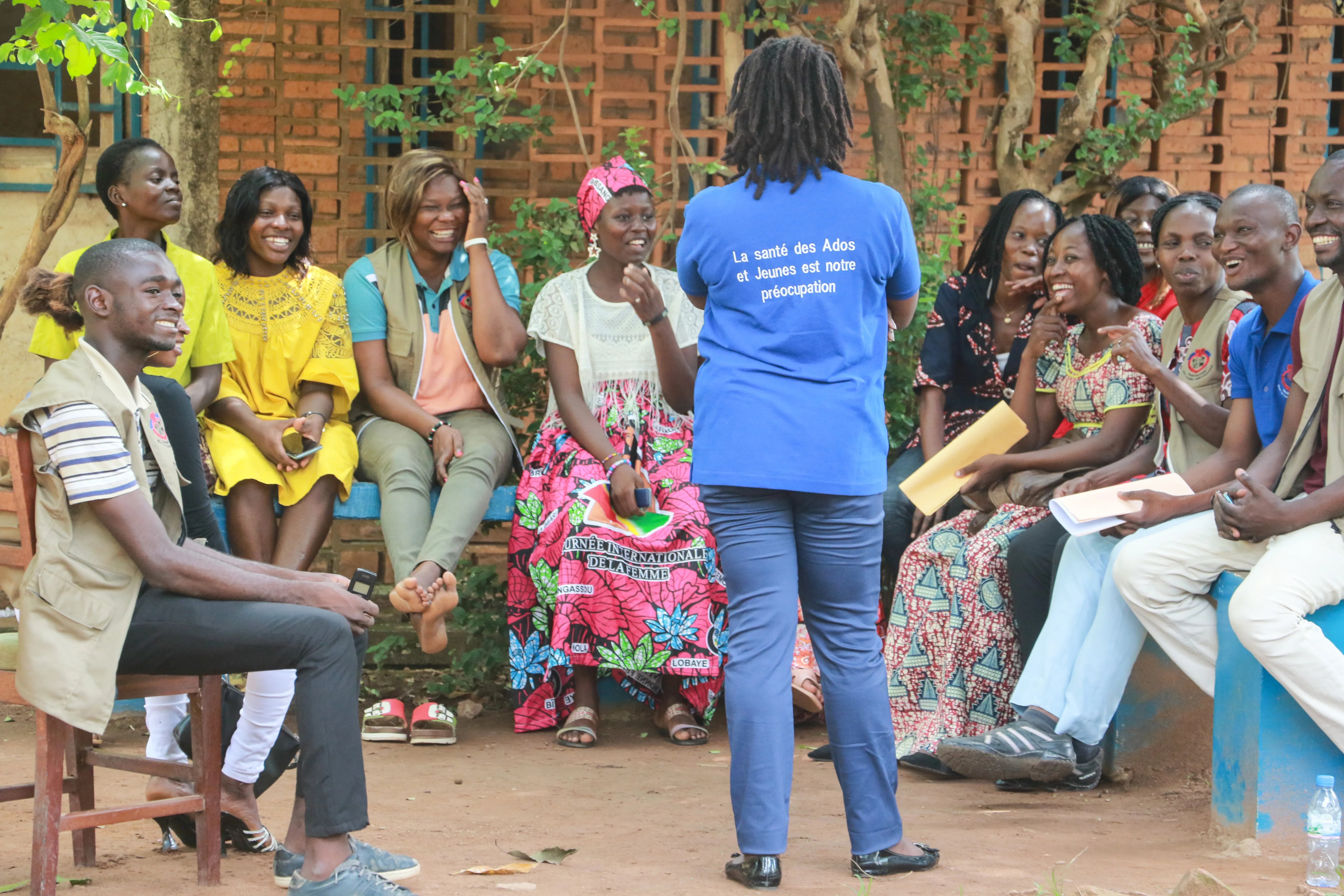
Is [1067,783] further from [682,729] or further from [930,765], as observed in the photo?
[682,729]

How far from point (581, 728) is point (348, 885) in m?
1.95

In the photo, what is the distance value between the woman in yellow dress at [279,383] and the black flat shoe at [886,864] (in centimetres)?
226

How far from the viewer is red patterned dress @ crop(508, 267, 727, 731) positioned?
5.09 meters

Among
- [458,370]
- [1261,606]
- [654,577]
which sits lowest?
[654,577]

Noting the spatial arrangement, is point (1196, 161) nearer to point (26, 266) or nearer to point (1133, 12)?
point (1133, 12)

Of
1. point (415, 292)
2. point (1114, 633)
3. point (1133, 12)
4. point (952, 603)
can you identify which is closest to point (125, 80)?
point (415, 292)

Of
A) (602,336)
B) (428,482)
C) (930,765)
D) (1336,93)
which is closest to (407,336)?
(428,482)

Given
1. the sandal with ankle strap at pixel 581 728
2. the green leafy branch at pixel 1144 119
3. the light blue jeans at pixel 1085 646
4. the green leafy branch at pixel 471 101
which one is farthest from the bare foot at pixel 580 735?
the green leafy branch at pixel 1144 119

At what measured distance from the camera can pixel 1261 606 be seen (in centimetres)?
364

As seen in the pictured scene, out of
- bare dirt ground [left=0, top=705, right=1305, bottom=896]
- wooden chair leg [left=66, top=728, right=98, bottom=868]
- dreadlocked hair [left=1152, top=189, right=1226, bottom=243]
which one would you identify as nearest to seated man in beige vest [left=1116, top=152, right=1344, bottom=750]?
bare dirt ground [left=0, top=705, right=1305, bottom=896]

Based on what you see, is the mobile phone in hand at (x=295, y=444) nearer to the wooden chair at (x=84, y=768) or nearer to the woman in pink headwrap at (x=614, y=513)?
the woman in pink headwrap at (x=614, y=513)

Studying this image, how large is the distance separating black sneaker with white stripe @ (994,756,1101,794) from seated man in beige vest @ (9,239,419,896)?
1990 mm

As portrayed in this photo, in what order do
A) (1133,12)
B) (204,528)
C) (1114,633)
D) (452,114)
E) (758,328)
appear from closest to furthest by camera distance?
1. (758,328)
2. (204,528)
3. (1114,633)
4. (452,114)
5. (1133,12)

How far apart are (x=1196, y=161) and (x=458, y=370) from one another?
3986mm
